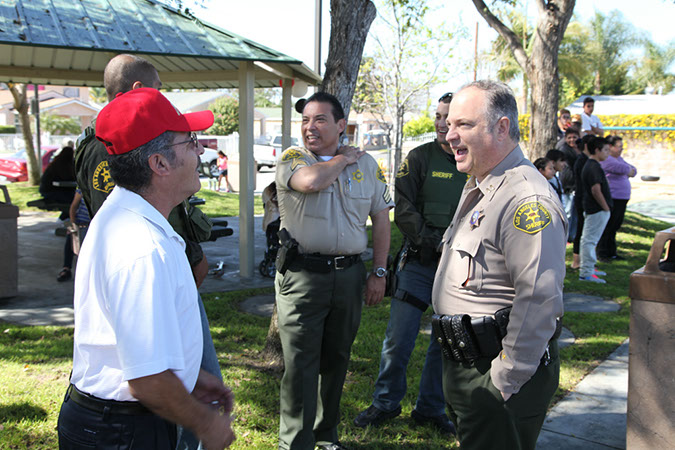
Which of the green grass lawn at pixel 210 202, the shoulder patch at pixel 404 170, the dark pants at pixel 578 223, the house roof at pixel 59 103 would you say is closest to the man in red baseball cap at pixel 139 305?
the shoulder patch at pixel 404 170

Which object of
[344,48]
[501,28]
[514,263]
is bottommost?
[514,263]

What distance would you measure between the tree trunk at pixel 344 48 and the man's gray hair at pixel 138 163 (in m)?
2.99

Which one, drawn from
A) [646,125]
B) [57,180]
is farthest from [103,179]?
[646,125]

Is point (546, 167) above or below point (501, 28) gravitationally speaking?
below

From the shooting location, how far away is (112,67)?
286cm

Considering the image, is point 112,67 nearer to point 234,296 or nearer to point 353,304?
point 353,304

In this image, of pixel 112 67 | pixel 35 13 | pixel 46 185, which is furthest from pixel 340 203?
pixel 46 185

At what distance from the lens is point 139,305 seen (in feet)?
4.89

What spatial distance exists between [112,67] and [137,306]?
1784 millimetres

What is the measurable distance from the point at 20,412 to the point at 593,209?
7464mm

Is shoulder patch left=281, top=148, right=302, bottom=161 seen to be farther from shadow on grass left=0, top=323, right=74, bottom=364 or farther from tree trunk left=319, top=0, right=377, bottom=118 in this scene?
shadow on grass left=0, top=323, right=74, bottom=364

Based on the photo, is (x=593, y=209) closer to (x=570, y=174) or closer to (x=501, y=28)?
(x=570, y=174)

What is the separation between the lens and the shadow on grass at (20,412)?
3.79 meters

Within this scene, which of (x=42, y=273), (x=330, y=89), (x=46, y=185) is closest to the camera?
(x=330, y=89)
